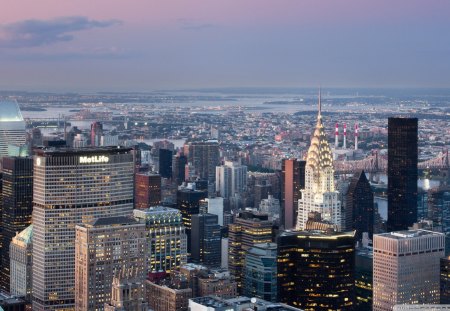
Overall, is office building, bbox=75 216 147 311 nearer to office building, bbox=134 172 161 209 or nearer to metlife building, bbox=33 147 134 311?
metlife building, bbox=33 147 134 311

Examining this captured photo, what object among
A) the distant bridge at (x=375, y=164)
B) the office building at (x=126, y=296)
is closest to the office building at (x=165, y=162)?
the distant bridge at (x=375, y=164)

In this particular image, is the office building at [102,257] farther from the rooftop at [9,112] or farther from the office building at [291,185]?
the rooftop at [9,112]

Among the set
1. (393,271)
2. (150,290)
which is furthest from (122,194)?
(393,271)

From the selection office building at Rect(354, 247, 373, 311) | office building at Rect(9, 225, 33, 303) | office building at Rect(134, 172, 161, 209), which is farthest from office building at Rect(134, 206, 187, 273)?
office building at Rect(354, 247, 373, 311)

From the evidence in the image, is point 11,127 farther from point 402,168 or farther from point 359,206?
point 402,168

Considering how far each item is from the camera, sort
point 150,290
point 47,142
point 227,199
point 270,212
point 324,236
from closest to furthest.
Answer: point 150,290, point 324,236, point 47,142, point 270,212, point 227,199

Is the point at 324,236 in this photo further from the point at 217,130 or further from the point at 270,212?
the point at 217,130
